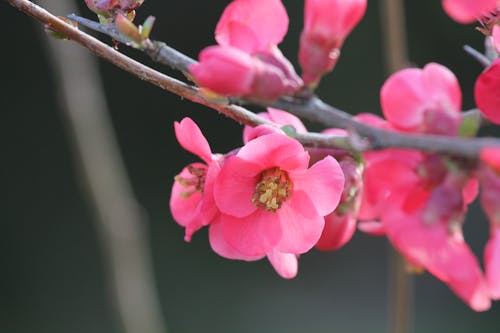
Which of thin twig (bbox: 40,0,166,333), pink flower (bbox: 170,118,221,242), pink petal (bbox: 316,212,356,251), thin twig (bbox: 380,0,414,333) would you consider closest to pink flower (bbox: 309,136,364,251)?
pink petal (bbox: 316,212,356,251)

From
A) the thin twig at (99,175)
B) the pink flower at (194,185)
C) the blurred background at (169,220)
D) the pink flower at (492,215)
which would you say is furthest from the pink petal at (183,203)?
the blurred background at (169,220)

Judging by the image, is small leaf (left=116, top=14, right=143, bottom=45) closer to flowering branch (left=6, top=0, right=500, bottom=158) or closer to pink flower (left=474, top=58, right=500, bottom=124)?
flowering branch (left=6, top=0, right=500, bottom=158)

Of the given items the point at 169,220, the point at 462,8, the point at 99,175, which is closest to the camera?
the point at 462,8

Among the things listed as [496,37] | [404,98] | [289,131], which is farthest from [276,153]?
[496,37]

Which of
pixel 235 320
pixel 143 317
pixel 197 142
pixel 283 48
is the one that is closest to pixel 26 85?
pixel 283 48

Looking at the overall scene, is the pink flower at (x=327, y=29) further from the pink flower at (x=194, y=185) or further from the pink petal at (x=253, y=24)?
the pink flower at (x=194, y=185)

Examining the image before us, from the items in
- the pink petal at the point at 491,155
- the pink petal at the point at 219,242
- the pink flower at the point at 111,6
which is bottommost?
the pink petal at the point at 219,242

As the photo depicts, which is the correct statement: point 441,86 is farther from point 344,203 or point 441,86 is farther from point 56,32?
point 56,32
